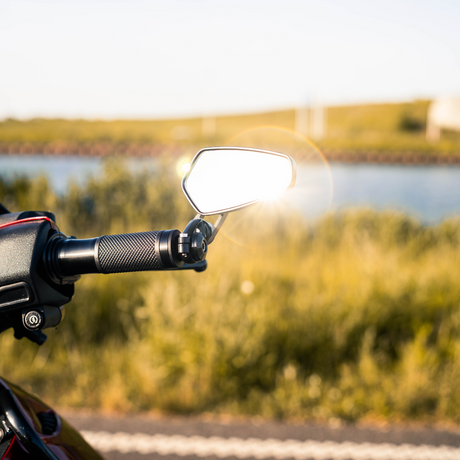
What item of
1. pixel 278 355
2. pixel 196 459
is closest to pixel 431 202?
pixel 278 355

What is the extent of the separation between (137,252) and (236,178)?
33 centimetres

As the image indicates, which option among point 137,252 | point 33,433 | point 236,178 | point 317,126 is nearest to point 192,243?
point 137,252

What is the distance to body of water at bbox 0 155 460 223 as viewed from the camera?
8.92m

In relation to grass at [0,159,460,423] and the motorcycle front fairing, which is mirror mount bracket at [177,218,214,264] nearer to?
the motorcycle front fairing

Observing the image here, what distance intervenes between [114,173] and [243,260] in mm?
4165

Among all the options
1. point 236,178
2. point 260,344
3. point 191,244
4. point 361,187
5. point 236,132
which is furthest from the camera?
point 236,132

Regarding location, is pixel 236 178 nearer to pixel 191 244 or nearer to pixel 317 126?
pixel 191 244

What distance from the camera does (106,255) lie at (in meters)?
0.98

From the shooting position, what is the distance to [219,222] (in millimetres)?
1026

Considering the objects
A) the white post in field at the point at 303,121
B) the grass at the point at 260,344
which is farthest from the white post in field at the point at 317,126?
the grass at the point at 260,344

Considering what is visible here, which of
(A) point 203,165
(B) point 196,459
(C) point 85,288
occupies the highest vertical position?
(A) point 203,165

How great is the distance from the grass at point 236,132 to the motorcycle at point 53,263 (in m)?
8.28

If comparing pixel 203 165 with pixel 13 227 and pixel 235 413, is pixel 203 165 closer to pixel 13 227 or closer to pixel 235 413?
pixel 13 227

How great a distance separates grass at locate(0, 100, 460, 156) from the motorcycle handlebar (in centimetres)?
833
